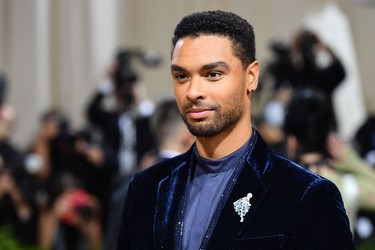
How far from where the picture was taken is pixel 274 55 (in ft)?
28.4

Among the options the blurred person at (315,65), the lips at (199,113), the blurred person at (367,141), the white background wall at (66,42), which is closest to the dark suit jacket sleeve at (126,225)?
the lips at (199,113)

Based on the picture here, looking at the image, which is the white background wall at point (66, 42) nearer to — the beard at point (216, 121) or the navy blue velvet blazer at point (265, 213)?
the navy blue velvet blazer at point (265, 213)

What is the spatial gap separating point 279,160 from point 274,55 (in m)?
5.77

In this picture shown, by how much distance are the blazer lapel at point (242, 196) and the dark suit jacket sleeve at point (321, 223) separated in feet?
0.41

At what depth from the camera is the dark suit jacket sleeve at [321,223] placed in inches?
108

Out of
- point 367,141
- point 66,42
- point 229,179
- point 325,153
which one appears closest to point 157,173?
point 229,179

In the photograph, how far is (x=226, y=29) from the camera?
9.30 feet

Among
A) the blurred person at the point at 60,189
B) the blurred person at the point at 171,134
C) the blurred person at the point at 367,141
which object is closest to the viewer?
the blurred person at the point at 171,134

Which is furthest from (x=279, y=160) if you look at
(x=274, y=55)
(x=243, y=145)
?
(x=274, y=55)

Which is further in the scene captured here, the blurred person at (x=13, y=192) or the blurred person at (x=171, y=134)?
the blurred person at (x=13, y=192)

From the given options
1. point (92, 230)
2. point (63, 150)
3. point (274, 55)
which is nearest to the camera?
point (92, 230)

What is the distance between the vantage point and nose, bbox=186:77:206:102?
2.80 meters

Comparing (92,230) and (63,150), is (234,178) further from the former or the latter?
(63,150)

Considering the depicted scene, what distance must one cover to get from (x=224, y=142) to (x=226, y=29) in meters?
0.30
